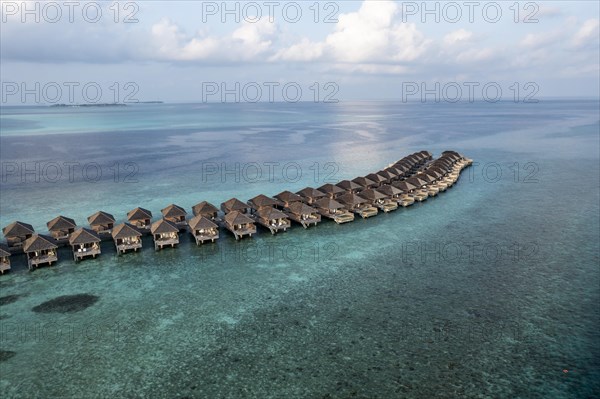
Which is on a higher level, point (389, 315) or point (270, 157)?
point (270, 157)

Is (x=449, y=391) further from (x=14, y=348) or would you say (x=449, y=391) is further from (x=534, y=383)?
(x=14, y=348)

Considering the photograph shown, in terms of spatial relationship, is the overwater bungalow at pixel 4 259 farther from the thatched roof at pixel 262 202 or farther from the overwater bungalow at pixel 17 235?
the thatched roof at pixel 262 202

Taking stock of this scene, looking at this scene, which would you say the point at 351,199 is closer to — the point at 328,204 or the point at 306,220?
the point at 328,204

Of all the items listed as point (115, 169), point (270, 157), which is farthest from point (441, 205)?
point (115, 169)

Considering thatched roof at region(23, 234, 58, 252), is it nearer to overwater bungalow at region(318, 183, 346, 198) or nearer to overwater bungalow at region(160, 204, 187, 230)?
Answer: overwater bungalow at region(160, 204, 187, 230)

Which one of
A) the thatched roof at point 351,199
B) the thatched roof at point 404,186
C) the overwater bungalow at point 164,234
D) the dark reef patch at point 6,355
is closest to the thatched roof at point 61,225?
the overwater bungalow at point 164,234

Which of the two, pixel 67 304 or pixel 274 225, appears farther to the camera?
pixel 274 225

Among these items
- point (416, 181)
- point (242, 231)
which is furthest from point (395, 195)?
point (242, 231)
